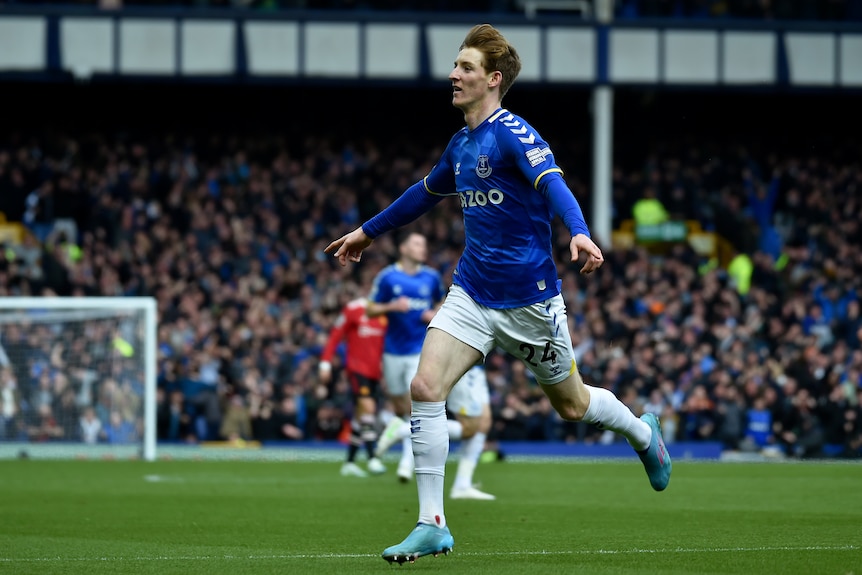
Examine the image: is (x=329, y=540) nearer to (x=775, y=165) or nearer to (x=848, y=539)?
(x=848, y=539)

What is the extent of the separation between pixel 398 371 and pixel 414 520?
5.16 meters

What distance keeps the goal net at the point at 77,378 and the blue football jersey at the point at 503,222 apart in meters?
13.6

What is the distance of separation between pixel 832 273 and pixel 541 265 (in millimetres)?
22753

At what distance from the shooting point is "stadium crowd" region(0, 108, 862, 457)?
23.2 m

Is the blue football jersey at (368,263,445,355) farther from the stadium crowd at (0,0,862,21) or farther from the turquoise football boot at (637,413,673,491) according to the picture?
the stadium crowd at (0,0,862,21)

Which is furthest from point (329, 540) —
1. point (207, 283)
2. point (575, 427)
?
point (207, 283)

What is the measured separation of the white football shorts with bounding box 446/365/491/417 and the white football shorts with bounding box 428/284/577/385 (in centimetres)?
573

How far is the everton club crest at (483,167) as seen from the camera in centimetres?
754

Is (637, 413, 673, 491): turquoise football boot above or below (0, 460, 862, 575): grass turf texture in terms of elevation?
above

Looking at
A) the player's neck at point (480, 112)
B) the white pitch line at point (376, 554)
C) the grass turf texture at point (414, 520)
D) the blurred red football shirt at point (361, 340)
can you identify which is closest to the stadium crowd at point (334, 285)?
the blurred red football shirt at point (361, 340)

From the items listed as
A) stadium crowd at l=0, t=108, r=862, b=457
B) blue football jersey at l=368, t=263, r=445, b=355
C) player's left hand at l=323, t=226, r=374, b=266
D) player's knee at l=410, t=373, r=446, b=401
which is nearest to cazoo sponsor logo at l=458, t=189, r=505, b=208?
player's left hand at l=323, t=226, r=374, b=266

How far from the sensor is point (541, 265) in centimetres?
759

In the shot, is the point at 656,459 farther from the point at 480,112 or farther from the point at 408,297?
the point at 408,297

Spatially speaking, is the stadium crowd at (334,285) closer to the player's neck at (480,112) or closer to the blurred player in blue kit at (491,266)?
the blurred player in blue kit at (491,266)
